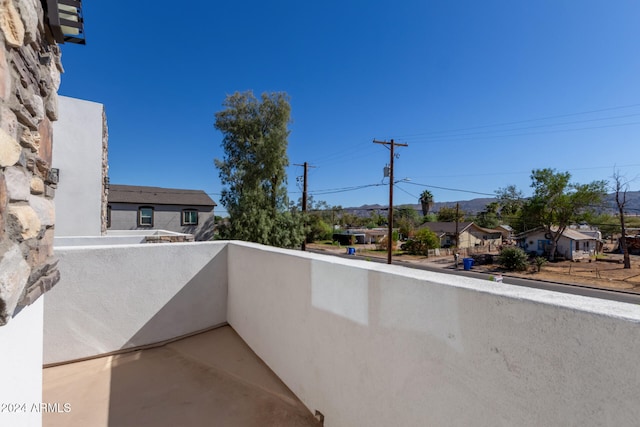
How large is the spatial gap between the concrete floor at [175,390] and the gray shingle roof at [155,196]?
17.3 m

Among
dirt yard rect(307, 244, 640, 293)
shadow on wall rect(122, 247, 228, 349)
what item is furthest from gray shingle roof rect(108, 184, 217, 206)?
dirt yard rect(307, 244, 640, 293)

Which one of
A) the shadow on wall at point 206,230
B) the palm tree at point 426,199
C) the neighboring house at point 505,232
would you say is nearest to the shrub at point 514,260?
the neighboring house at point 505,232

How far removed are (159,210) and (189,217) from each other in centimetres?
187

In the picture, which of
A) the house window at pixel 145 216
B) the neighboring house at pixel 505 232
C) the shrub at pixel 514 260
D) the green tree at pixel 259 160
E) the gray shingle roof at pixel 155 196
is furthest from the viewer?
the neighboring house at pixel 505 232

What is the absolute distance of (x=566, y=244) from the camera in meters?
24.0

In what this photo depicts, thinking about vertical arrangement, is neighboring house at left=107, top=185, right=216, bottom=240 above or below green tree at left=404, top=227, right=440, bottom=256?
above

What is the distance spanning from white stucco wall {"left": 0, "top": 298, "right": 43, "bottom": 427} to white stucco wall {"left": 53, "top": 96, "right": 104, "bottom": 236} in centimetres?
715

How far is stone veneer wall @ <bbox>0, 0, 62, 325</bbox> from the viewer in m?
0.93

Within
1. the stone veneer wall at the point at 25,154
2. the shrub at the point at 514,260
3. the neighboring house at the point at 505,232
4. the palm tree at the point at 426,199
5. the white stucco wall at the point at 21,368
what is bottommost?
the shrub at the point at 514,260

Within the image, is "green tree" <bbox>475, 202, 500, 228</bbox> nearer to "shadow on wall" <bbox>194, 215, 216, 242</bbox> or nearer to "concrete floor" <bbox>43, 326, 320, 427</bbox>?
"shadow on wall" <bbox>194, 215, 216, 242</bbox>

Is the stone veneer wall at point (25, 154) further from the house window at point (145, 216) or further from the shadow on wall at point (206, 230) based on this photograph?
the house window at point (145, 216)

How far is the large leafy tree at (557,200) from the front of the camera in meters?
21.3

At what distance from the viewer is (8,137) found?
0.96 meters

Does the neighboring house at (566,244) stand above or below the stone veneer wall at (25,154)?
below
